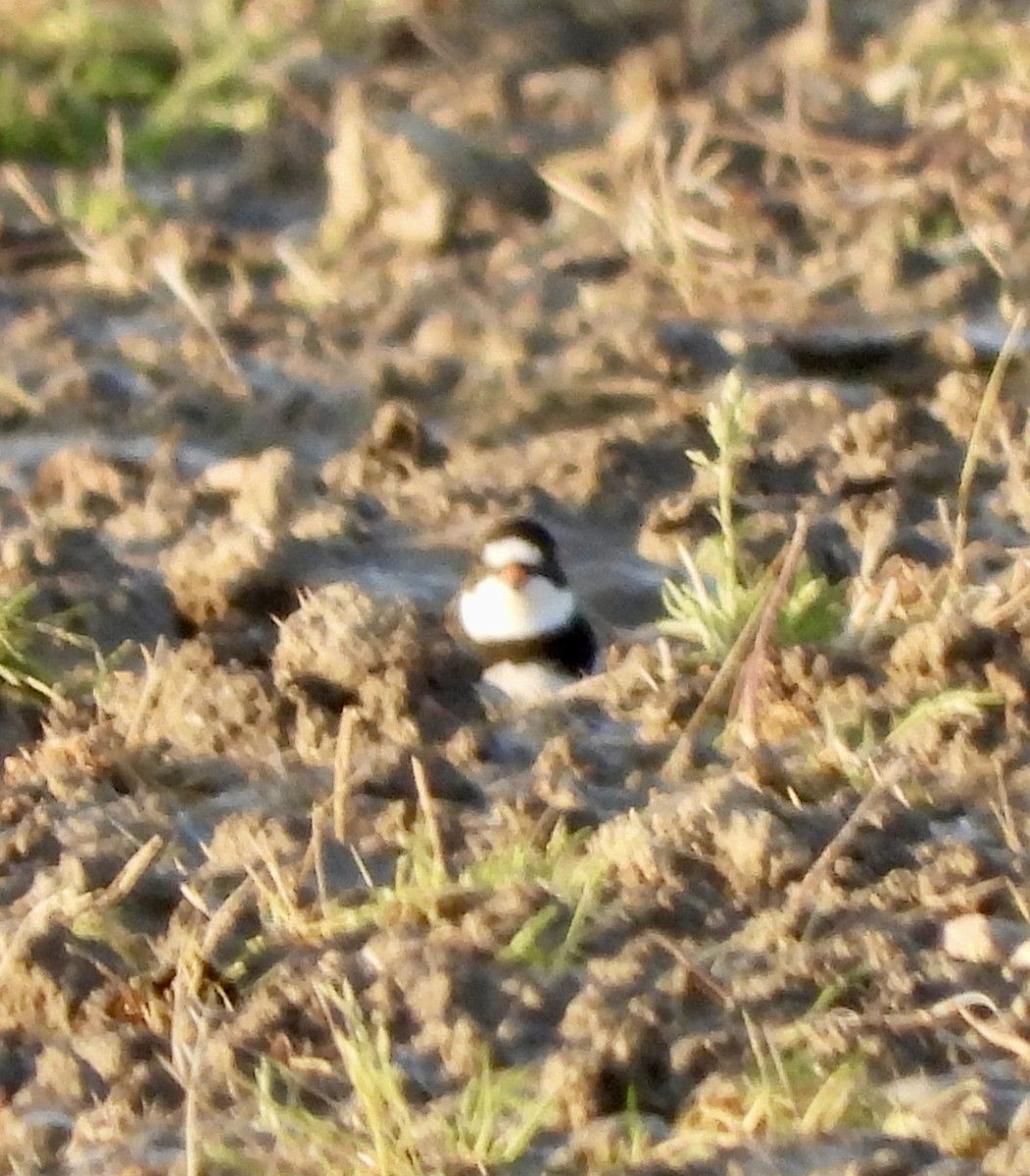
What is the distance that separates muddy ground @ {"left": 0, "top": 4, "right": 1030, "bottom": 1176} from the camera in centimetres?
270

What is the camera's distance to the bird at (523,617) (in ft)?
11.8

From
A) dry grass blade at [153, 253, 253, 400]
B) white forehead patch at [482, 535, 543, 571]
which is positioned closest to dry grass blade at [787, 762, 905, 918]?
white forehead patch at [482, 535, 543, 571]

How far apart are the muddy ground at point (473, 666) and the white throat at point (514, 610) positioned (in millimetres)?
89

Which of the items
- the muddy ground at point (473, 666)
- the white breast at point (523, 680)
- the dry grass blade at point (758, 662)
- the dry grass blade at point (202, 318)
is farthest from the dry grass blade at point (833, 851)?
the dry grass blade at point (202, 318)

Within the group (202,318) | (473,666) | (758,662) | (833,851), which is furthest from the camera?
(202,318)

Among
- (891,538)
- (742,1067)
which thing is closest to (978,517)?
(891,538)

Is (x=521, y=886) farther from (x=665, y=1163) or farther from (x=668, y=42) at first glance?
(x=668, y=42)

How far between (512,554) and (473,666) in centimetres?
21

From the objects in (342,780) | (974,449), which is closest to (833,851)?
(342,780)

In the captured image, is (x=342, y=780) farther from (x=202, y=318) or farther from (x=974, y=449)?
(x=202, y=318)

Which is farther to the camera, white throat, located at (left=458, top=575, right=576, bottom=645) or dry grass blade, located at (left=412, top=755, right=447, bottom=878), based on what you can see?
white throat, located at (left=458, top=575, right=576, bottom=645)

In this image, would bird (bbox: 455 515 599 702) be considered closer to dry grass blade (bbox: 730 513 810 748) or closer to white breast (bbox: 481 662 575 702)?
white breast (bbox: 481 662 575 702)

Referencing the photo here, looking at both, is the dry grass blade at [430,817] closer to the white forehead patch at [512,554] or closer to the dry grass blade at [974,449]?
the white forehead patch at [512,554]

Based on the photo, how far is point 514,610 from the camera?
11.8 feet
